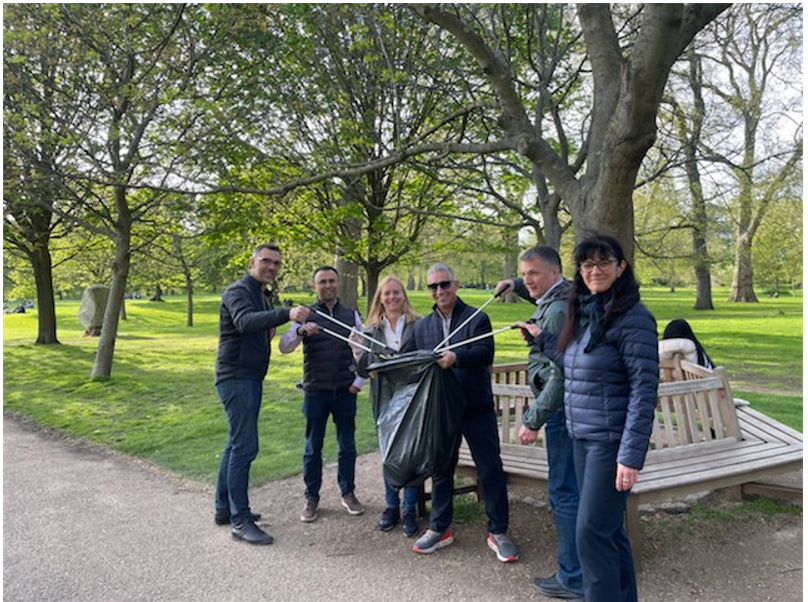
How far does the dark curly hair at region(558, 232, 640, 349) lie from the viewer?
8.67 ft

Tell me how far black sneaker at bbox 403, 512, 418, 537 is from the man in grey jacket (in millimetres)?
981

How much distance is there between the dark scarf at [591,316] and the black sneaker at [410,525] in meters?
2.04

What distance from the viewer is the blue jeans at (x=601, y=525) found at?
2.62 metres

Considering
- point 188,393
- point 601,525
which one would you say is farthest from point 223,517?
point 188,393

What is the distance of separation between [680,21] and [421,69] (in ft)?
16.1

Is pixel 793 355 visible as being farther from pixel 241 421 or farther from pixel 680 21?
pixel 241 421

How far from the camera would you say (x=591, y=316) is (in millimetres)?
2697

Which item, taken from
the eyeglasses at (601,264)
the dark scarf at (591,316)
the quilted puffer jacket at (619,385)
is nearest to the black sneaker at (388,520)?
the quilted puffer jacket at (619,385)

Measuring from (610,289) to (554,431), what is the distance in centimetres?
99

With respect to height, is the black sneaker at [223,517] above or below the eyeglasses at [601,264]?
below

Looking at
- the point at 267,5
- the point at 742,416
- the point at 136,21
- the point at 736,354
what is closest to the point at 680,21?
the point at 742,416

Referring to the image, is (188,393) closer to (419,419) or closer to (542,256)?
(419,419)

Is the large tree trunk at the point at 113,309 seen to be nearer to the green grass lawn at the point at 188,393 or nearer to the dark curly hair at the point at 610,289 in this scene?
the green grass lawn at the point at 188,393

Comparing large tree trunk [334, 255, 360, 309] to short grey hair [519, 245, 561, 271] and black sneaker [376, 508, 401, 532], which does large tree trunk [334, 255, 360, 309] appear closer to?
black sneaker [376, 508, 401, 532]
